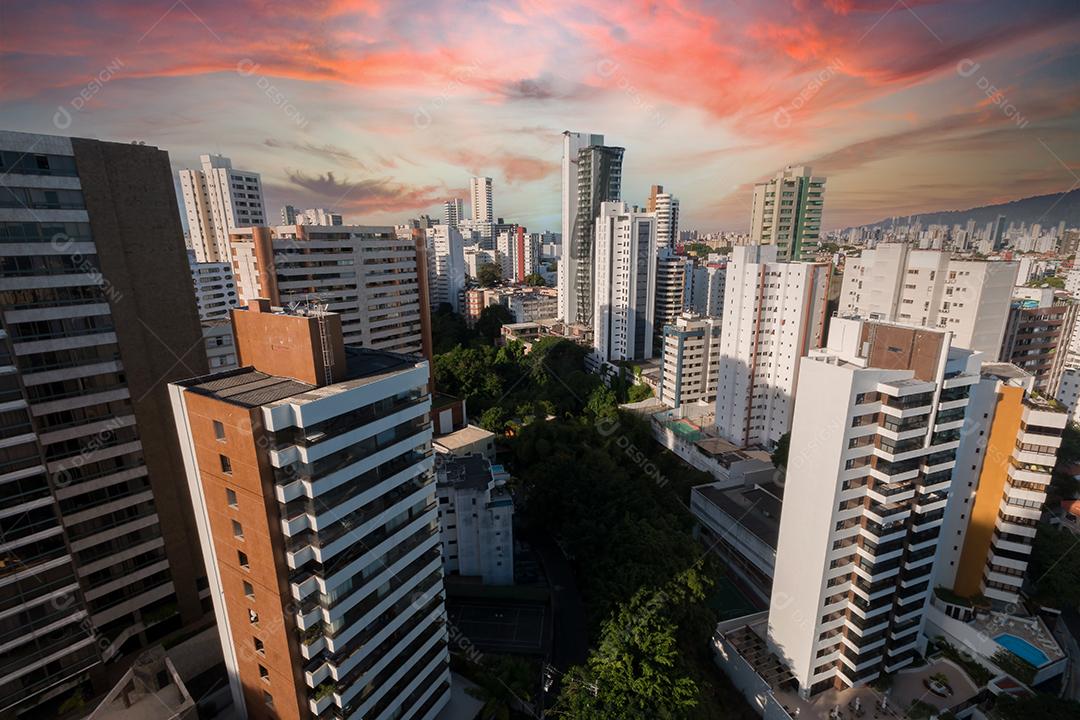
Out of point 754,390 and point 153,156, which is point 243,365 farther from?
point 754,390

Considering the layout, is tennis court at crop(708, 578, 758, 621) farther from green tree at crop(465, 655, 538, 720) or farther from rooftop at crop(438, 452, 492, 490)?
rooftop at crop(438, 452, 492, 490)

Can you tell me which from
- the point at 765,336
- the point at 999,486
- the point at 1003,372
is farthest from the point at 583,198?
the point at 999,486

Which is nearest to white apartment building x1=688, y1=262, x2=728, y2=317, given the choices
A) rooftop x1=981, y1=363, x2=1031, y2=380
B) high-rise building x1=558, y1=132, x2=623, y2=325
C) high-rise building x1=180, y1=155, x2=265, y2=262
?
high-rise building x1=558, y1=132, x2=623, y2=325

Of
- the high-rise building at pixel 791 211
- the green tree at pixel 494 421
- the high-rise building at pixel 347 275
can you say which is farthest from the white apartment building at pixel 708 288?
the high-rise building at pixel 347 275

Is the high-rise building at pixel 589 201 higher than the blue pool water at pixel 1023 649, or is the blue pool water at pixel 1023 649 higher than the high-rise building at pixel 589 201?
the high-rise building at pixel 589 201

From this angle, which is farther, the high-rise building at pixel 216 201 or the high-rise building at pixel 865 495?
the high-rise building at pixel 216 201

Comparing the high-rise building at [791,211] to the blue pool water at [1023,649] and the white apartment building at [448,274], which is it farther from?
the blue pool water at [1023,649]

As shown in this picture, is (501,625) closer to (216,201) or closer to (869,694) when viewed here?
(869,694)
